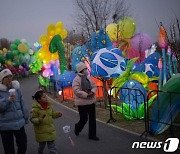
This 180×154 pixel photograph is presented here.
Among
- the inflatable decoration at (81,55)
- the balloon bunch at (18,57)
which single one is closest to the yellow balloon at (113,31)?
the inflatable decoration at (81,55)

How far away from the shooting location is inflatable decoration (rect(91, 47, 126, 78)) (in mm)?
10430

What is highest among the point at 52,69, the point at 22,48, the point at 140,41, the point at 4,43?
the point at 4,43

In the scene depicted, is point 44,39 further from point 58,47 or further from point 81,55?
point 81,55

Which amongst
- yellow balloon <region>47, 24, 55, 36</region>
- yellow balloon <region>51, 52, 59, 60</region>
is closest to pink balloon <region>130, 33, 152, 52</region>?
yellow balloon <region>51, 52, 59, 60</region>

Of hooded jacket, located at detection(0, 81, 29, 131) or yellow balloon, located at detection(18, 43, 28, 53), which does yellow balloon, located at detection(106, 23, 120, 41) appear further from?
yellow balloon, located at detection(18, 43, 28, 53)

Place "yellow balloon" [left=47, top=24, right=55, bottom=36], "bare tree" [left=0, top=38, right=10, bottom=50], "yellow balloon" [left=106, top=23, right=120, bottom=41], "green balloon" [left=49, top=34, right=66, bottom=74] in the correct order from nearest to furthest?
1. "yellow balloon" [left=106, top=23, right=120, bottom=41]
2. "green balloon" [left=49, top=34, right=66, bottom=74]
3. "yellow balloon" [left=47, top=24, right=55, bottom=36]
4. "bare tree" [left=0, top=38, right=10, bottom=50]

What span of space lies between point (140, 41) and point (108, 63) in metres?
4.92

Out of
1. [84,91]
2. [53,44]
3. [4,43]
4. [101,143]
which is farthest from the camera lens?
[4,43]

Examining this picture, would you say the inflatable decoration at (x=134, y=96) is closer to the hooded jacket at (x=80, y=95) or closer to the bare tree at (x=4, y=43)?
the hooded jacket at (x=80, y=95)

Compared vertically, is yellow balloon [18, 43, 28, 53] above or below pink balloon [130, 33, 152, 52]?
above

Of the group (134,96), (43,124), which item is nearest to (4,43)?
(134,96)

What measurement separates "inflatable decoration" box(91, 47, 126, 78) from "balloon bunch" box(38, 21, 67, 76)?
24.5 feet

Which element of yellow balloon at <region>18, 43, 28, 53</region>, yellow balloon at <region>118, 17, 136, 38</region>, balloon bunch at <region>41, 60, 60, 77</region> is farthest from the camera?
yellow balloon at <region>18, 43, 28, 53</region>

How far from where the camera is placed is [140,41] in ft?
48.5
